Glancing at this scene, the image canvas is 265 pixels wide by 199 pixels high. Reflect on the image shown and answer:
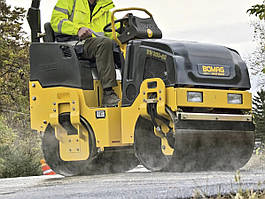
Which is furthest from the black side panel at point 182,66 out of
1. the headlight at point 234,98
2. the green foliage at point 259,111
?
the green foliage at point 259,111

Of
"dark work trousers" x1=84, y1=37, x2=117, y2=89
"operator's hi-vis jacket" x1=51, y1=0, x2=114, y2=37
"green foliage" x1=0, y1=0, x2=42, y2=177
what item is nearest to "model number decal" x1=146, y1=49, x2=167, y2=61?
"dark work trousers" x1=84, y1=37, x2=117, y2=89

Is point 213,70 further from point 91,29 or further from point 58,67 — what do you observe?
point 58,67

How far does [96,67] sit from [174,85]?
177cm

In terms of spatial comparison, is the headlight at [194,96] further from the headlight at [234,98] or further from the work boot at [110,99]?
the work boot at [110,99]

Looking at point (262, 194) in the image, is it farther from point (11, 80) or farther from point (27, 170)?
point (11, 80)

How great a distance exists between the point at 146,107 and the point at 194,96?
0.55m

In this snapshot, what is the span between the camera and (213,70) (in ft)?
21.5

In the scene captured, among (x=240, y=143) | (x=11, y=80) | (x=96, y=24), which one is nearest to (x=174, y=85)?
(x=240, y=143)

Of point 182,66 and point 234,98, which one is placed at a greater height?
point 182,66

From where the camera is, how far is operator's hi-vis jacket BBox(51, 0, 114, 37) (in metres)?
7.91

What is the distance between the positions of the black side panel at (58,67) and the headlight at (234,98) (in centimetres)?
186

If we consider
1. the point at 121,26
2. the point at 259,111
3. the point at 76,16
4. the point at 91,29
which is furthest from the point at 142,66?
the point at 259,111

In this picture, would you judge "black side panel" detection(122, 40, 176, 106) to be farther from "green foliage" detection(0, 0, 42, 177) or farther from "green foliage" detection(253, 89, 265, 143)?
"green foliage" detection(253, 89, 265, 143)

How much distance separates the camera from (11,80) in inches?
808
